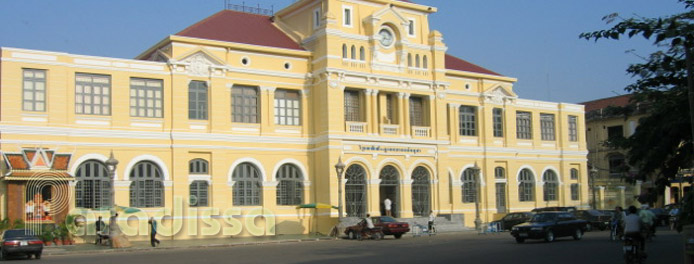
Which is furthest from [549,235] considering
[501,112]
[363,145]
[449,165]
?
[501,112]

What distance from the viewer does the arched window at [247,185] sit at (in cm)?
4084

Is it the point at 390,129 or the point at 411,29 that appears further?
the point at 411,29

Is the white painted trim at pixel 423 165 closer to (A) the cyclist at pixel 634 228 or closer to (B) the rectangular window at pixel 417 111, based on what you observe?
(B) the rectangular window at pixel 417 111

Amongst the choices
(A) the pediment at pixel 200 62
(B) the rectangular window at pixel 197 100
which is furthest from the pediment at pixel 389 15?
(B) the rectangular window at pixel 197 100

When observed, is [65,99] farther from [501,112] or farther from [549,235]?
[501,112]

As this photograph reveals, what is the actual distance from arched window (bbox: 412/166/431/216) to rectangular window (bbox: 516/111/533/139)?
10.4 m

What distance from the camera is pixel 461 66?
5181cm

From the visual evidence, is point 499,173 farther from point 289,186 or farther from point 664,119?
point 664,119

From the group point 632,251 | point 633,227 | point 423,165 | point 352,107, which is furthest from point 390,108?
point 632,251

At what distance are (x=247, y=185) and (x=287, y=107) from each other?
5.13 metres

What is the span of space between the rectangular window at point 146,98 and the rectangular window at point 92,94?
1.23 meters

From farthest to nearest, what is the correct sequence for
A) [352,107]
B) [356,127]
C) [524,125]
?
1. [524,125]
2. [352,107]
3. [356,127]

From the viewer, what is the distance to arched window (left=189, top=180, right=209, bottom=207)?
129 ft

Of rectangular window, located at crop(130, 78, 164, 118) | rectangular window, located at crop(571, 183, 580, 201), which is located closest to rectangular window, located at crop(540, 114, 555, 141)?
rectangular window, located at crop(571, 183, 580, 201)
